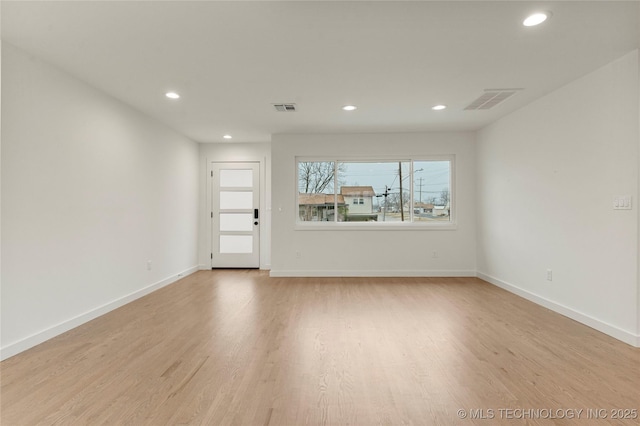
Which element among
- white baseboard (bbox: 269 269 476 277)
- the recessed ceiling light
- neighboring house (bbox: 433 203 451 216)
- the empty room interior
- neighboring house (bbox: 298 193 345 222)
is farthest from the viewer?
neighboring house (bbox: 298 193 345 222)

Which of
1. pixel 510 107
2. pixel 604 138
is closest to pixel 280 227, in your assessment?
pixel 510 107

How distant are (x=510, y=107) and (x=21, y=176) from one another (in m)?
5.39

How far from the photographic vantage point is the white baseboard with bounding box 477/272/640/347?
282 cm

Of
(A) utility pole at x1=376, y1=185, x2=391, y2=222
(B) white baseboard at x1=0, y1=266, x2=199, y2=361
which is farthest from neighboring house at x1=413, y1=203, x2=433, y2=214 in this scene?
(B) white baseboard at x1=0, y1=266, x2=199, y2=361

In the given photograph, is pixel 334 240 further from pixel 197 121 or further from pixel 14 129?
pixel 14 129

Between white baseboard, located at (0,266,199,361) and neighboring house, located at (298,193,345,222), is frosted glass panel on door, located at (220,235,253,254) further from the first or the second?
white baseboard, located at (0,266,199,361)

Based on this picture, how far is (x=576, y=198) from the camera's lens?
3428 mm

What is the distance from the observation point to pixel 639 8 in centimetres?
218

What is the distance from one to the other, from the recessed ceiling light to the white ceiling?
5cm

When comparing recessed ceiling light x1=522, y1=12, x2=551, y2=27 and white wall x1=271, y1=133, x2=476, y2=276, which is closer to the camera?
recessed ceiling light x1=522, y1=12, x2=551, y2=27

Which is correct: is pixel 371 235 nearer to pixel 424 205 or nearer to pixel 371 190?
pixel 371 190

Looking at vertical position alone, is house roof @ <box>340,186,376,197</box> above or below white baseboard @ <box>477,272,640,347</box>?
above

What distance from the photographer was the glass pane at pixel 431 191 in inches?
228

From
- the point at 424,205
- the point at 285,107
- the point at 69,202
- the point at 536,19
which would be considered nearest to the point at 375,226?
the point at 424,205
